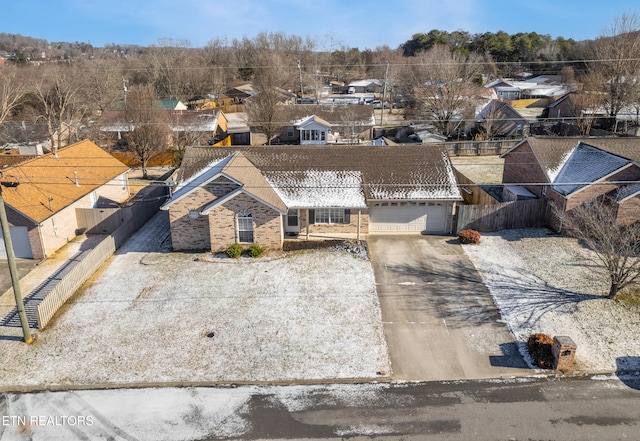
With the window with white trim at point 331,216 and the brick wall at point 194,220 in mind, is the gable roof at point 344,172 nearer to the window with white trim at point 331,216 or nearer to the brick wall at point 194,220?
the window with white trim at point 331,216

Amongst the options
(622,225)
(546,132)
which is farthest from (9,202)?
(546,132)

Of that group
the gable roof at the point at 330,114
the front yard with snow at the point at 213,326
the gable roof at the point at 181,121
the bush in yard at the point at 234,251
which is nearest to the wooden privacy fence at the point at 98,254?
the front yard with snow at the point at 213,326

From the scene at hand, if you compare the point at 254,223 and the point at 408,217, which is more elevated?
the point at 254,223

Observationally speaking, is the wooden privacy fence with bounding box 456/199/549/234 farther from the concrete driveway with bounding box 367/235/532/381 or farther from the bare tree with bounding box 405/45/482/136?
the bare tree with bounding box 405/45/482/136

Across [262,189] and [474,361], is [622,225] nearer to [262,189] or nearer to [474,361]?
[474,361]

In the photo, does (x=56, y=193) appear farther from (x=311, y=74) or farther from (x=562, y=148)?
(x=311, y=74)

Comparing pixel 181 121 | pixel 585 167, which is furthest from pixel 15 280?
pixel 181 121
